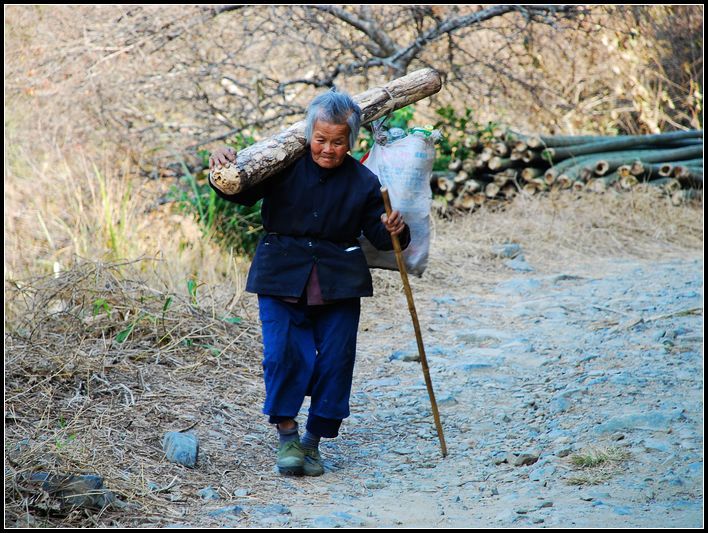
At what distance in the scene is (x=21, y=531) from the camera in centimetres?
272

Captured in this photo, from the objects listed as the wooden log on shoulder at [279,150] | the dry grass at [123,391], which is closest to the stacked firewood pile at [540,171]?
the dry grass at [123,391]

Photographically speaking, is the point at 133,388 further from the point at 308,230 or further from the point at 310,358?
the point at 308,230

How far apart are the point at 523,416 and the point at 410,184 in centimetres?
136

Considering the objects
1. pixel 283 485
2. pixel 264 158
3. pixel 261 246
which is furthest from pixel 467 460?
pixel 264 158

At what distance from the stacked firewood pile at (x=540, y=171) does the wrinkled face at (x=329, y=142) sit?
5722 millimetres

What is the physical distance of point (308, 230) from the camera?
141 inches

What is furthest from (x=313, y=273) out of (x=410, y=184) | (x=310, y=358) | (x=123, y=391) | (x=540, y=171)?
(x=540, y=171)

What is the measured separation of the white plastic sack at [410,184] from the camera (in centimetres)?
387

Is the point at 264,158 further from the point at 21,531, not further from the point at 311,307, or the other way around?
the point at 21,531

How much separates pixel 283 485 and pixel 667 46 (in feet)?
37.0

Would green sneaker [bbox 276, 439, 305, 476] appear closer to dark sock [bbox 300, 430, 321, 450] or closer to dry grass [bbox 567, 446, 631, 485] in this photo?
dark sock [bbox 300, 430, 321, 450]

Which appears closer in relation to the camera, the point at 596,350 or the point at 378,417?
the point at 378,417

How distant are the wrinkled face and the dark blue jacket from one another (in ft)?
0.27

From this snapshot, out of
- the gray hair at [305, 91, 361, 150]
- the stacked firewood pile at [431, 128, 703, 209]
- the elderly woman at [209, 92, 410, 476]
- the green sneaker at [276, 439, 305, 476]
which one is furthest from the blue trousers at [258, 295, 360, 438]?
the stacked firewood pile at [431, 128, 703, 209]
